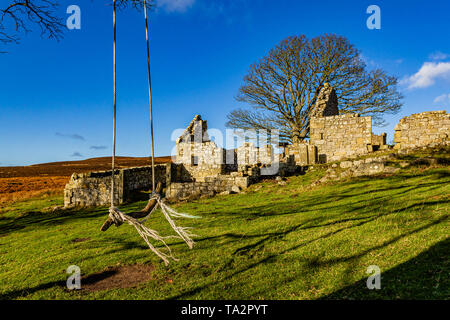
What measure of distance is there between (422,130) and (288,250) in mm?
15527

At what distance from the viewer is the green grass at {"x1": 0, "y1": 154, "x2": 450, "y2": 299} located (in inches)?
178

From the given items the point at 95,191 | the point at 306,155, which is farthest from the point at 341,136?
the point at 95,191

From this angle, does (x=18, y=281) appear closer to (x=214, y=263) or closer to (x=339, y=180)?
(x=214, y=263)

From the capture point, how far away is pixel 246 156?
73.6ft

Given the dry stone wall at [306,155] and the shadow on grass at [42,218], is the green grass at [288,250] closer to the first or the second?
the shadow on grass at [42,218]

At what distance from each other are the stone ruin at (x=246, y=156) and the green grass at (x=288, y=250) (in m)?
5.12

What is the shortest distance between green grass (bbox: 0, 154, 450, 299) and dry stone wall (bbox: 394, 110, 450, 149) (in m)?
6.36

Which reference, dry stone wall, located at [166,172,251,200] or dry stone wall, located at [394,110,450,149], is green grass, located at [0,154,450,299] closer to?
dry stone wall, located at [166,172,251,200]

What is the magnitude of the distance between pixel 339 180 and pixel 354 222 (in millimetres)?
6265

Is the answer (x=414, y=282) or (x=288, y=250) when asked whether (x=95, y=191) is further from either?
(x=414, y=282)

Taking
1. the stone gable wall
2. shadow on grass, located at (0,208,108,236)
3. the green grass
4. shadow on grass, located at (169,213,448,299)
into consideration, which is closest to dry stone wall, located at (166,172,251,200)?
shadow on grass, located at (0,208,108,236)
